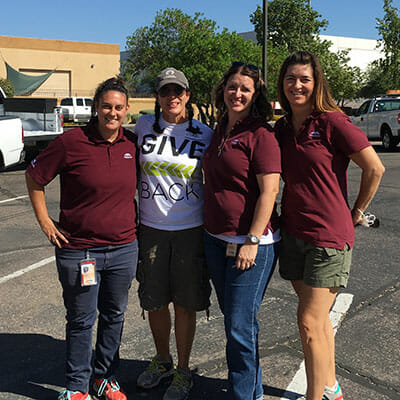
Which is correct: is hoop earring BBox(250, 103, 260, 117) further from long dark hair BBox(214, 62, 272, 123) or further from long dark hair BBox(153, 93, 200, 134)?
long dark hair BBox(153, 93, 200, 134)

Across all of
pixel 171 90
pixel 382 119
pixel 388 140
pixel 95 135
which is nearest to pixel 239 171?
pixel 171 90

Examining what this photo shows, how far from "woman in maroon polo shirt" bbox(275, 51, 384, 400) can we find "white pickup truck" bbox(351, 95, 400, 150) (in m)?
15.1

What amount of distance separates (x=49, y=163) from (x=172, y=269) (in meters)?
0.96

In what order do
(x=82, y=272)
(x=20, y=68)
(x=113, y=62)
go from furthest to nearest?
1. (x=113, y=62)
2. (x=20, y=68)
3. (x=82, y=272)

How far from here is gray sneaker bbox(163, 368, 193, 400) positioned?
121 inches

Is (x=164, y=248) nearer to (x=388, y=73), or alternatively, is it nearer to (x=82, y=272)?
(x=82, y=272)

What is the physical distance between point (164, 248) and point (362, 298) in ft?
7.71

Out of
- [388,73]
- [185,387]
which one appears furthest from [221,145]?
[388,73]

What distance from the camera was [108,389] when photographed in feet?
10.2

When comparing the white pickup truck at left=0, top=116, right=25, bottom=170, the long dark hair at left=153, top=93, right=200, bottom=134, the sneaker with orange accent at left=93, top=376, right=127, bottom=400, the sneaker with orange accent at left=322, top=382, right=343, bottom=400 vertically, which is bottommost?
the sneaker with orange accent at left=93, top=376, right=127, bottom=400

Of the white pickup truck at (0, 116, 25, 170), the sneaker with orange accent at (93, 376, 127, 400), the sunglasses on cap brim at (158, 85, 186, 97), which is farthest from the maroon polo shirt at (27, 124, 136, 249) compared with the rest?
the white pickup truck at (0, 116, 25, 170)

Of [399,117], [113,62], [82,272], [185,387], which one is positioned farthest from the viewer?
A: [113,62]

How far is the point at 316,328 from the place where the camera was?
274 centimetres

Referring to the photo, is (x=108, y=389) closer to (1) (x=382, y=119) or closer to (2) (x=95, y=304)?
(2) (x=95, y=304)
